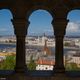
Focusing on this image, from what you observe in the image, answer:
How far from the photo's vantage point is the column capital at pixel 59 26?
12922 millimetres

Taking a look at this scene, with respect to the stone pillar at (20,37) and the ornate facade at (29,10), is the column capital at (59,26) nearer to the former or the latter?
the ornate facade at (29,10)

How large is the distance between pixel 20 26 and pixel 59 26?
5.11 ft

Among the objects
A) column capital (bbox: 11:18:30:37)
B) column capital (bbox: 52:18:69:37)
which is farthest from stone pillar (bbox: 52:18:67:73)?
column capital (bbox: 11:18:30:37)

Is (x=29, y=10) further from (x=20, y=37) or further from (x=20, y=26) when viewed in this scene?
(x=20, y=37)

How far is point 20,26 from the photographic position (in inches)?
512

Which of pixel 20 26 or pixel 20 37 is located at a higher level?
pixel 20 26

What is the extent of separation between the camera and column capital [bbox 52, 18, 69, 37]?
1292cm

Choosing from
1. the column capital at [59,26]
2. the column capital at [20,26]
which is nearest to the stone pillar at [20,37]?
the column capital at [20,26]

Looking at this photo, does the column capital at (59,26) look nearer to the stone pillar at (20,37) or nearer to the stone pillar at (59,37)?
the stone pillar at (59,37)

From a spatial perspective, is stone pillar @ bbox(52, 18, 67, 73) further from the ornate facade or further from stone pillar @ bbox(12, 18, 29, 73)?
stone pillar @ bbox(12, 18, 29, 73)

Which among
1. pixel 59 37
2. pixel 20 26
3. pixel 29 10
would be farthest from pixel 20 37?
pixel 59 37

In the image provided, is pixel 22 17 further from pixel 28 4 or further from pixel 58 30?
pixel 58 30

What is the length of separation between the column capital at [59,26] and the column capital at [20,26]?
44.7 inches

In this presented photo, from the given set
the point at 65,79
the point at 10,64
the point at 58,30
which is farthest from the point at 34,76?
the point at 10,64
